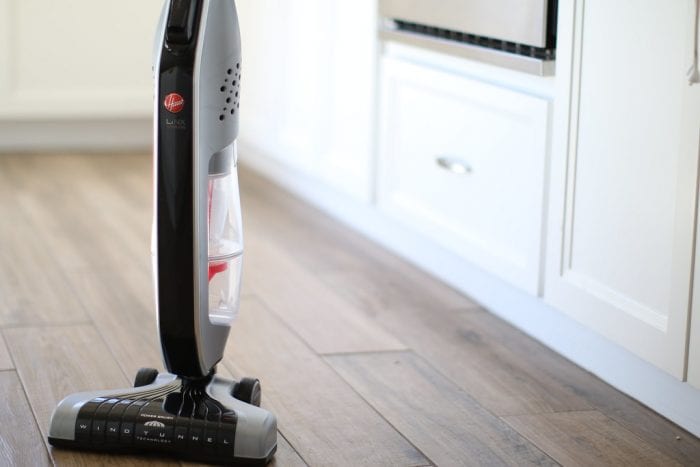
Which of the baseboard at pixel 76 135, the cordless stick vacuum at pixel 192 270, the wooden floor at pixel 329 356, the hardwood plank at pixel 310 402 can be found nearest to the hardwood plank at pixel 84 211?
the wooden floor at pixel 329 356

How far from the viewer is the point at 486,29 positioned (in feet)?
7.79

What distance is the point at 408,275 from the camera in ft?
9.43

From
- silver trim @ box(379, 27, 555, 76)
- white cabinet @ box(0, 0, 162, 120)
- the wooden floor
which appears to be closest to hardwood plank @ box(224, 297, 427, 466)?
the wooden floor

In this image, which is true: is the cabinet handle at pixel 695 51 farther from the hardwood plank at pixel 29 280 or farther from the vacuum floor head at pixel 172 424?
the hardwood plank at pixel 29 280

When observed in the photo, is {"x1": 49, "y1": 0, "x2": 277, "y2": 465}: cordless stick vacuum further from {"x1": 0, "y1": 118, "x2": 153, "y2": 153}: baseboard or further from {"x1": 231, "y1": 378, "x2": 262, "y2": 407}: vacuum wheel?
{"x1": 0, "y1": 118, "x2": 153, "y2": 153}: baseboard

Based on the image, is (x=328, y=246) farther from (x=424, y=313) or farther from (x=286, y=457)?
(x=286, y=457)

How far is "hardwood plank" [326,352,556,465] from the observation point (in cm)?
178

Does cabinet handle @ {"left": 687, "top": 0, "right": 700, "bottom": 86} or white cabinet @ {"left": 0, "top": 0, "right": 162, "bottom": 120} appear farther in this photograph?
white cabinet @ {"left": 0, "top": 0, "right": 162, "bottom": 120}

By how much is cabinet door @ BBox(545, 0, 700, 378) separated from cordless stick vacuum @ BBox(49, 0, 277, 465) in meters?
0.68

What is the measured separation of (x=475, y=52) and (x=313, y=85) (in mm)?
1080

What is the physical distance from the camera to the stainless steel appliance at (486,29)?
7.22ft

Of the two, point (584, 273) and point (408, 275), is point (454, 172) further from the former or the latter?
point (584, 273)

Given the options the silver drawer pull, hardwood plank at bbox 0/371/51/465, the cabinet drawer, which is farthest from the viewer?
the silver drawer pull

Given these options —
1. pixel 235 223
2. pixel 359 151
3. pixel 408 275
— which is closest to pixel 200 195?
pixel 235 223
